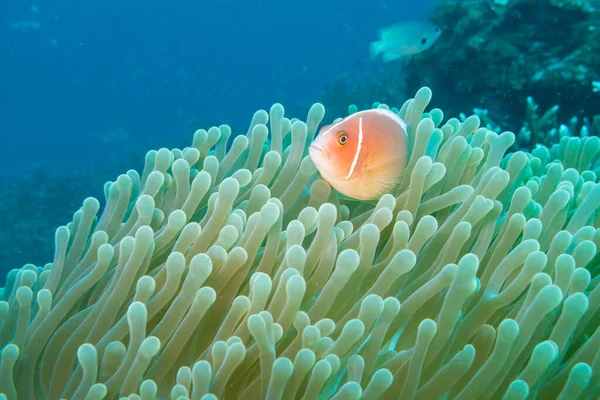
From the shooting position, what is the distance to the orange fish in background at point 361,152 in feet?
6.95

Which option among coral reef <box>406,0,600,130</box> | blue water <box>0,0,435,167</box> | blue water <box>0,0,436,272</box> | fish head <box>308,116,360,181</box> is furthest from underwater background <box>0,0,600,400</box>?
blue water <box>0,0,435,167</box>

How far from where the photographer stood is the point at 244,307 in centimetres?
176

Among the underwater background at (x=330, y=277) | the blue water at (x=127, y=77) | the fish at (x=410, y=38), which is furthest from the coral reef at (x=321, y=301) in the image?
the blue water at (x=127, y=77)

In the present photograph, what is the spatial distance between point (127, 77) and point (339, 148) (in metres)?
45.2

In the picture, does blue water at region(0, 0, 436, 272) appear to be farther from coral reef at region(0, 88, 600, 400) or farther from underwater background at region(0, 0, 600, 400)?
coral reef at region(0, 88, 600, 400)

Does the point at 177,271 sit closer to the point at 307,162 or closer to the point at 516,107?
the point at 307,162

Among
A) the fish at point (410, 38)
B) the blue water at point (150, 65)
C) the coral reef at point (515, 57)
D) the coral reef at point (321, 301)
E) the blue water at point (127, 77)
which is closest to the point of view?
the coral reef at point (321, 301)

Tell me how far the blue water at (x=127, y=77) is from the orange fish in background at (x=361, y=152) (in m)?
11.8

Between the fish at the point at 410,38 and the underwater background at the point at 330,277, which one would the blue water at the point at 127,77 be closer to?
the fish at the point at 410,38

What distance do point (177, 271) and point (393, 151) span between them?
3.72ft

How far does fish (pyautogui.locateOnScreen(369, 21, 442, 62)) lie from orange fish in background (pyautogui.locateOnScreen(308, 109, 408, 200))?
7190 mm

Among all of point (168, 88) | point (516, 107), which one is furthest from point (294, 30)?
point (516, 107)

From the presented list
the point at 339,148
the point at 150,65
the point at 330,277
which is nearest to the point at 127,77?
the point at 150,65

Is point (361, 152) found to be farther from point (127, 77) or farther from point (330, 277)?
point (127, 77)
